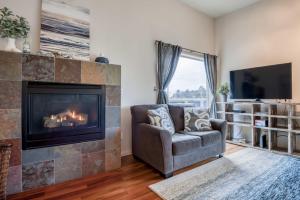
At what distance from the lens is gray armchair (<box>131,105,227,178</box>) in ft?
7.07

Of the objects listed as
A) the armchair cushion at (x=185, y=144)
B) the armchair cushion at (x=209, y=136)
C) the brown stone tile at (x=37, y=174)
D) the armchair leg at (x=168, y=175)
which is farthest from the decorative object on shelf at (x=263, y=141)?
the brown stone tile at (x=37, y=174)

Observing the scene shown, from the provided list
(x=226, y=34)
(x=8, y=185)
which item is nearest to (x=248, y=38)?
(x=226, y=34)

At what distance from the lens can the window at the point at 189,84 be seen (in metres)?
3.80

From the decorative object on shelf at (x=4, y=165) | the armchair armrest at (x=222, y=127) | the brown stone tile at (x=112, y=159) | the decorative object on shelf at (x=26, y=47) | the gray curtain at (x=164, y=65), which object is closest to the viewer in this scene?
the decorative object on shelf at (x=4, y=165)

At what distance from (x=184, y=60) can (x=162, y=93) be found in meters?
1.20

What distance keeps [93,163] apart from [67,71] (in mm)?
1267

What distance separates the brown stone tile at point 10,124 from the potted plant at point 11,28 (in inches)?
28.0

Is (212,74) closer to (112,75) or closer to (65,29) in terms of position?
(112,75)

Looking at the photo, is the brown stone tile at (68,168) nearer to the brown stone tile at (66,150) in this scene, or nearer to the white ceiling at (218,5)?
the brown stone tile at (66,150)

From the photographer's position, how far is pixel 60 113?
221 centimetres

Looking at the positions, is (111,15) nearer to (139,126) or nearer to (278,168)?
(139,126)

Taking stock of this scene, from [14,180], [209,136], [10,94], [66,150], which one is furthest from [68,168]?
[209,136]

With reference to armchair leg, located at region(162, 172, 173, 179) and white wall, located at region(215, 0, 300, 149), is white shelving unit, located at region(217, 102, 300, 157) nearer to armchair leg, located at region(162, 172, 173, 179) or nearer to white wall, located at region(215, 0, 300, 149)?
white wall, located at region(215, 0, 300, 149)

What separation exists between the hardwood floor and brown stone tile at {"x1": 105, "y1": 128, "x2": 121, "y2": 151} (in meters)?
0.35
